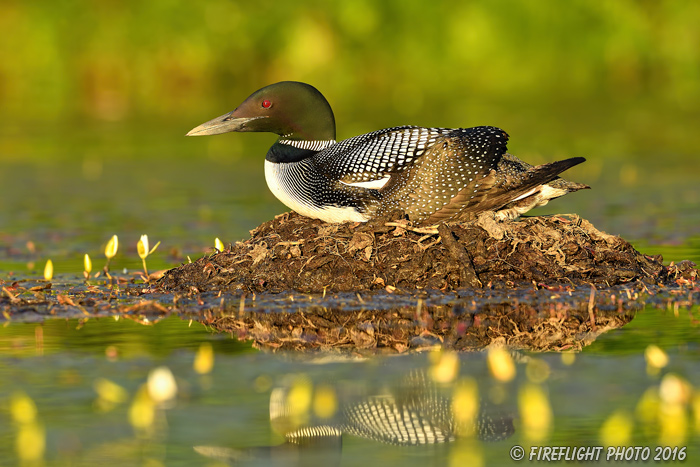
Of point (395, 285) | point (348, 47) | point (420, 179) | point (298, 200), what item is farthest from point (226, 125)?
point (348, 47)

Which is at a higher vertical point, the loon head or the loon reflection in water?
the loon head

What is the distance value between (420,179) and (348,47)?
2000cm

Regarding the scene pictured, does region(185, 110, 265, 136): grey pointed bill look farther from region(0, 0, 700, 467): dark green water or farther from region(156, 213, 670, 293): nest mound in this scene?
region(0, 0, 700, 467): dark green water

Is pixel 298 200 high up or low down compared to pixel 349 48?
down

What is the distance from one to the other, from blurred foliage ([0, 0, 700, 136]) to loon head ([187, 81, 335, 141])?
59.0ft

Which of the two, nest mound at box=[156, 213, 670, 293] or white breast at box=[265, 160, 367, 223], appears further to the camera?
white breast at box=[265, 160, 367, 223]

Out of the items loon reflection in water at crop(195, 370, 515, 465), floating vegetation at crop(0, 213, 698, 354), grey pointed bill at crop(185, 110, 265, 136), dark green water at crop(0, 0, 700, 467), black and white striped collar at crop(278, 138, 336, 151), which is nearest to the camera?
loon reflection in water at crop(195, 370, 515, 465)

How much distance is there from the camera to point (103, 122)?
2430cm

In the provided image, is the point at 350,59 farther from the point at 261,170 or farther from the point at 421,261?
the point at 421,261

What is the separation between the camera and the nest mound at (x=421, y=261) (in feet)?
27.2

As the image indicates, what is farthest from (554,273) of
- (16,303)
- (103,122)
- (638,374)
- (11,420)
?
(103,122)

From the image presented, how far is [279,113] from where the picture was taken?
924cm

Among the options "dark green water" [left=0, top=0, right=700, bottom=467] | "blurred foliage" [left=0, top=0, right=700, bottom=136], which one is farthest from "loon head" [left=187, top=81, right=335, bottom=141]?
"blurred foliage" [left=0, top=0, right=700, bottom=136]

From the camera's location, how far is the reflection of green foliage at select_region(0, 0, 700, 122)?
2792cm
